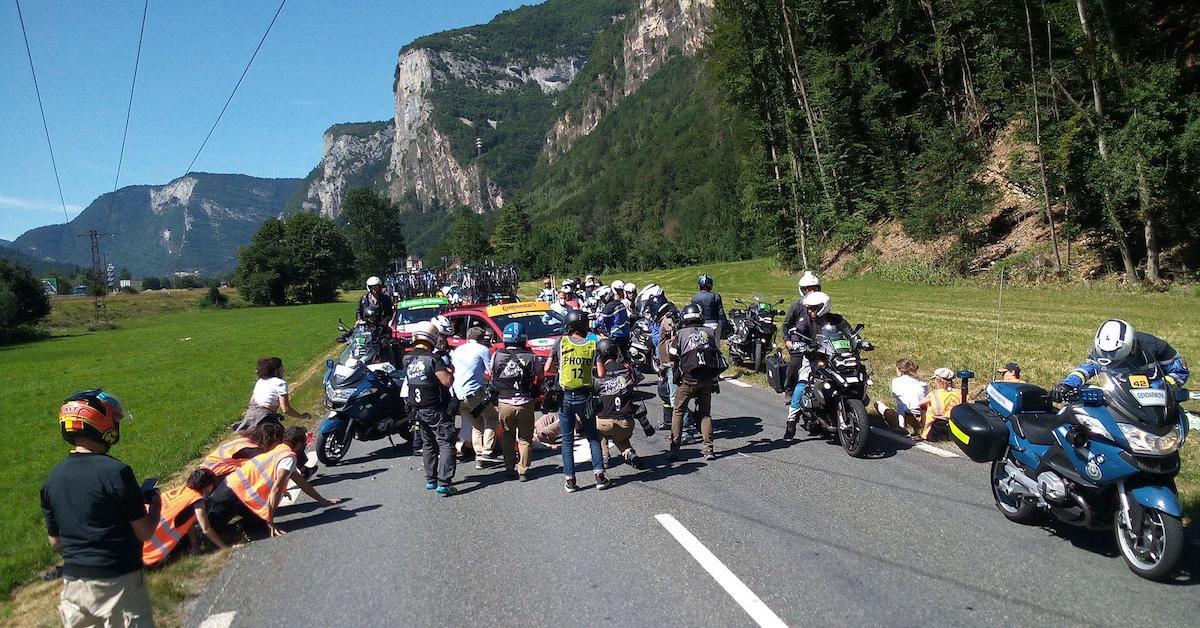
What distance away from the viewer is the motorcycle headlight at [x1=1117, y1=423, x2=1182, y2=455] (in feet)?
15.0

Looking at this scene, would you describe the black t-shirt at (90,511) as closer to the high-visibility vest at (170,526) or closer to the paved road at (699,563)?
the paved road at (699,563)

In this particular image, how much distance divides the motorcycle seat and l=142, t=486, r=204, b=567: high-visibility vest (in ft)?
21.6

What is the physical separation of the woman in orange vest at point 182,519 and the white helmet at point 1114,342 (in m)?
6.93

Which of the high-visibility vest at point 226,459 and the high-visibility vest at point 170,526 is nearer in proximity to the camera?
the high-visibility vest at point 170,526

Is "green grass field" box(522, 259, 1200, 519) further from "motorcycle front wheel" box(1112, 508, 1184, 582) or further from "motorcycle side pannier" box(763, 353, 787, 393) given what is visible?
"motorcycle front wheel" box(1112, 508, 1184, 582)

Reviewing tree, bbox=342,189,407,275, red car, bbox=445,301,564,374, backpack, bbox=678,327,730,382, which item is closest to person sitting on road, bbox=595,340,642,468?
backpack, bbox=678,327,730,382

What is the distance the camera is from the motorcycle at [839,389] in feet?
26.1

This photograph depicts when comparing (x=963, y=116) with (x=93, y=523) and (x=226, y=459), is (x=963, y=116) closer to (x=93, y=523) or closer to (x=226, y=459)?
(x=226, y=459)

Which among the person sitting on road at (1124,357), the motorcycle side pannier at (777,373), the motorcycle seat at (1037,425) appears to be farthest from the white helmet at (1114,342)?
the motorcycle side pannier at (777,373)

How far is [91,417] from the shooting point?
12.3 feet

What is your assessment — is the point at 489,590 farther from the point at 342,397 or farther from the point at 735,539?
the point at 342,397

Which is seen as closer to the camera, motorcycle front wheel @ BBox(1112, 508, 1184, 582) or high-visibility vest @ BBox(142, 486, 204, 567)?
motorcycle front wheel @ BBox(1112, 508, 1184, 582)

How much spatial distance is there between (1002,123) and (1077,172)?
1176cm

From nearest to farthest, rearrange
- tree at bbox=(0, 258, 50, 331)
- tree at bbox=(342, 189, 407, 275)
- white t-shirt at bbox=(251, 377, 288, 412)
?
white t-shirt at bbox=(251, 377, 288, 412) < tree at bbox=(0, 258, 50, 331) < tree at bbox=(342, 189, 407, 275)
